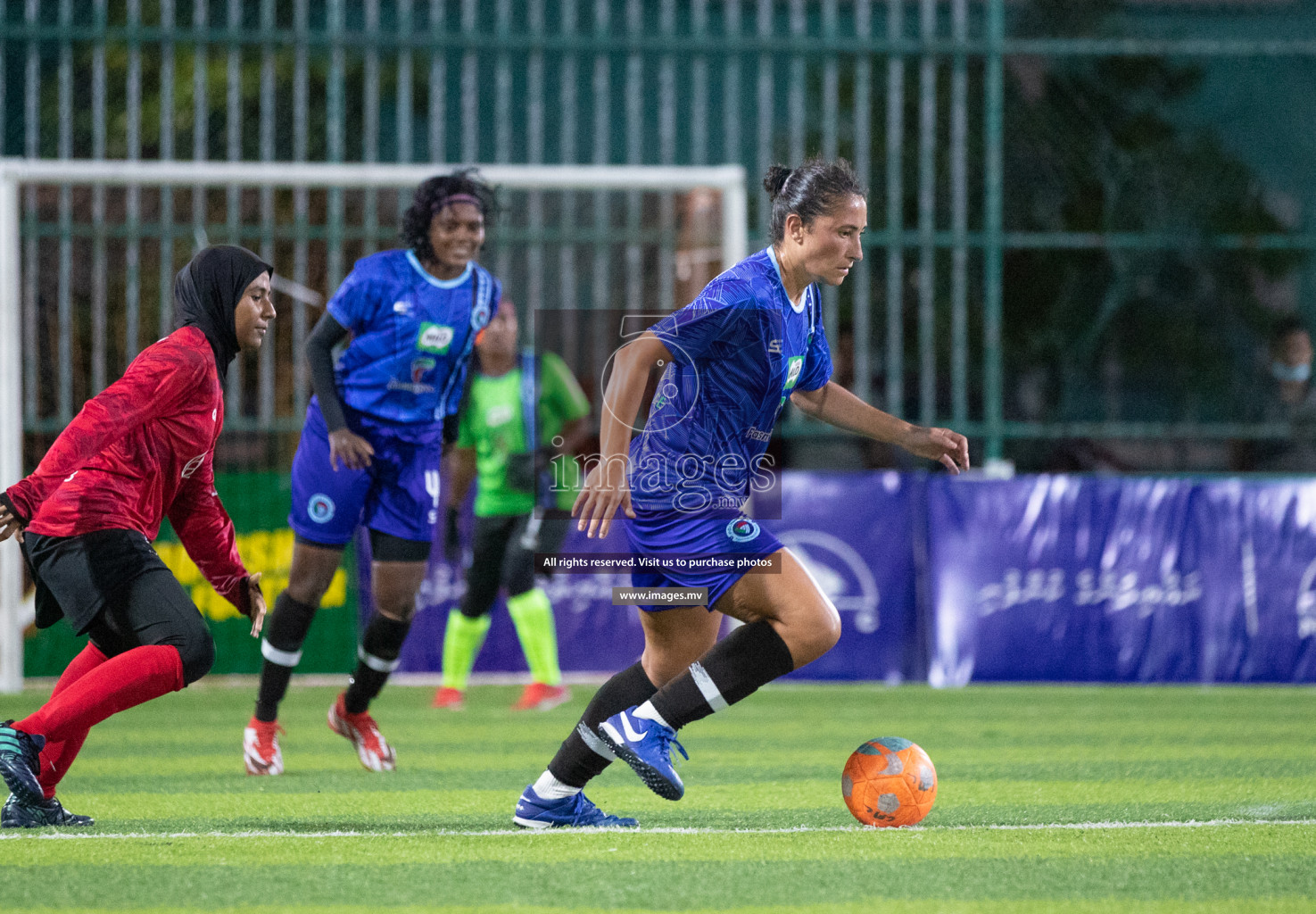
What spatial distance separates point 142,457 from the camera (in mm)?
5012

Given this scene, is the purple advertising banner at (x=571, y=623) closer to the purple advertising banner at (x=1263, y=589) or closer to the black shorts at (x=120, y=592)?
the purple advertising banner at (x=1263, y=589)

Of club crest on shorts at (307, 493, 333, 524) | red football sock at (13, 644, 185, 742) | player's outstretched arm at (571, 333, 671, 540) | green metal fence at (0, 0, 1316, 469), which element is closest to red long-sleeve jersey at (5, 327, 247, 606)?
red football sock at (13, 644, 185, 742)

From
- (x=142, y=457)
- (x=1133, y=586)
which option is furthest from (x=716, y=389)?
(x=1133, y=586)

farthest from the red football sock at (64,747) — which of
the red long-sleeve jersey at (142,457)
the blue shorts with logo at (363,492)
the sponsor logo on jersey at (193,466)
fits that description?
the blue shorts with logo at (363,492)

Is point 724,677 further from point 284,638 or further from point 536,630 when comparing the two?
point 536,630

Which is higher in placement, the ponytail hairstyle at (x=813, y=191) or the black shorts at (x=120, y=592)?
the ponytail hairstyle at (x=813, y=191)

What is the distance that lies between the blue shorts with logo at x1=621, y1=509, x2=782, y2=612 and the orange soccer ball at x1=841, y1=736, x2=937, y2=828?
28.7 inches

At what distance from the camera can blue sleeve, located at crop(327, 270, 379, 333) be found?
673 cm

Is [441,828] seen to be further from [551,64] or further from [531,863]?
[551,64]

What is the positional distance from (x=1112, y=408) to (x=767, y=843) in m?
9.06

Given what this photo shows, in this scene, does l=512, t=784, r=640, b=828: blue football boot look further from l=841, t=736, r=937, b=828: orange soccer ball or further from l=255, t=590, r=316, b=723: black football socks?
l=255, t=590, r=316, b=723: black football socks

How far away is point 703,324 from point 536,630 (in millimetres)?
4949

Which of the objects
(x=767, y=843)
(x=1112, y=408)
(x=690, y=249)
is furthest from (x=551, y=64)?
(x=767, y=843)

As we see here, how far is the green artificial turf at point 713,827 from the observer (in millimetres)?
4055
